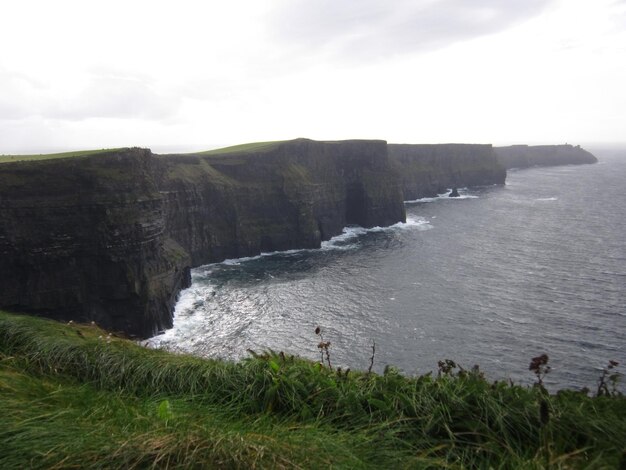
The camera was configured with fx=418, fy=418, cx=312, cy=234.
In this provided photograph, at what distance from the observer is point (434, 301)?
4131 cm

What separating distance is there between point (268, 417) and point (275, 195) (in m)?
63.8

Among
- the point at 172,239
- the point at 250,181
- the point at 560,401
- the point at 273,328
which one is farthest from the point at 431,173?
the point at 560,401

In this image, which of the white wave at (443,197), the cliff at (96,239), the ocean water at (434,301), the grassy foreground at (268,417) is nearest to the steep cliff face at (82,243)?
the cliff at (96,239)

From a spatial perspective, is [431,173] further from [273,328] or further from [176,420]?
[176,420]

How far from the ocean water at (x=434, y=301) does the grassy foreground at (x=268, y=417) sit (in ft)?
31.5

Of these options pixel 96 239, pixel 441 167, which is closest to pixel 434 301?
pixel 96 239

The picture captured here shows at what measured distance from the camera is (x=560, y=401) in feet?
19.6

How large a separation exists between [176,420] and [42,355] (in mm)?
4504

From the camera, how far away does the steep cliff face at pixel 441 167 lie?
117750 mm

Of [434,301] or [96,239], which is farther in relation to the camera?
[434,301]

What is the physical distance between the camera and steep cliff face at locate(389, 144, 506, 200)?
118 meters

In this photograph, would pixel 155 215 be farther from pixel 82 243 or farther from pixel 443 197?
pixel 443 197

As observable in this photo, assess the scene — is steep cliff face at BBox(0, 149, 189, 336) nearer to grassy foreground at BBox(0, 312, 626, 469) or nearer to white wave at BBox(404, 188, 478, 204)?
grassy foreground at BBox(0, 312, 626, 469)

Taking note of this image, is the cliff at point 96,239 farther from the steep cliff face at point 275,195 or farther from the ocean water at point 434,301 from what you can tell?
the ocean water at point 434,301
